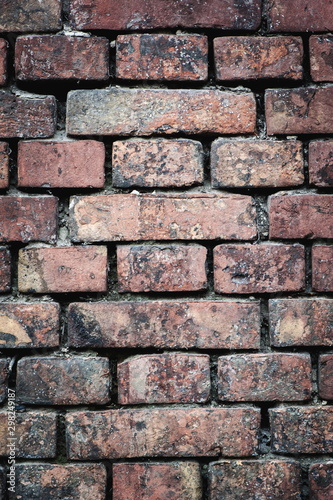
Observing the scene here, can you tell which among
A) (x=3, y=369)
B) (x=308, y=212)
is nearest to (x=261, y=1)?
(x=308, y=212)

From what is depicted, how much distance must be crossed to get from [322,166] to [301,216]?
121mm

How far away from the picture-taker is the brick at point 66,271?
865 mm

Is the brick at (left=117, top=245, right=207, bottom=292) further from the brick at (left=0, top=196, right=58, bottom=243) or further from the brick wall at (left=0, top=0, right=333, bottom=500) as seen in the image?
the brick at (left=0, top=196, right=58, bottom=243)

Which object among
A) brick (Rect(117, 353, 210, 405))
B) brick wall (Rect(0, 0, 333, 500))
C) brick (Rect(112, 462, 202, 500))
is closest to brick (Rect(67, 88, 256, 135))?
brick wall (Rect(0, 0, 333, 500))

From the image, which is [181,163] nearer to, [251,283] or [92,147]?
[92,147]

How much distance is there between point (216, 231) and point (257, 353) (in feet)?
0.92

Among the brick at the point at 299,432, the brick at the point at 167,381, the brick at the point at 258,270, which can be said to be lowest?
the brick at the point at 299,432

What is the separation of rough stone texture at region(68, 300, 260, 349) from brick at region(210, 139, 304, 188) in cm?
27

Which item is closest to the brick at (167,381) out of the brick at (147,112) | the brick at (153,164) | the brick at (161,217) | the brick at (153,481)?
the brick at (153,481)

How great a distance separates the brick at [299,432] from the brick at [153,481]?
199 mm

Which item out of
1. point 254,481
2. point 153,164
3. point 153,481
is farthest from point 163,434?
point 153,164

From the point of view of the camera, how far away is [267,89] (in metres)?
0.89

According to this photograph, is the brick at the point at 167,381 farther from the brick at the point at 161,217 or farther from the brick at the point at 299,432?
the brick at the point at 161,217

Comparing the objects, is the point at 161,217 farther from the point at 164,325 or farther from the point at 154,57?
the point at 154,57
